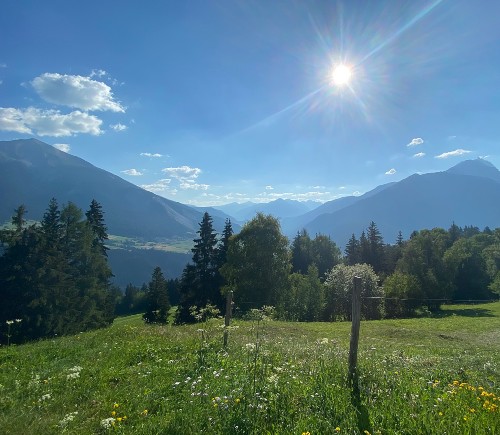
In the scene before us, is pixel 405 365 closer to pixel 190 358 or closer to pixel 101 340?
pixel 190 358

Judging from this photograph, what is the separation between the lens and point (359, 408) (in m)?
6.80

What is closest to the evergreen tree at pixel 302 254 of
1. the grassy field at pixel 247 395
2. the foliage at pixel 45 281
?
the foliage at pixel 45 281

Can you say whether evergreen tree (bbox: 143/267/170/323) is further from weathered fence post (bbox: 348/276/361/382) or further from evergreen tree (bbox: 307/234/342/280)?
weathered fence post (bbox: 348/276/361/382)

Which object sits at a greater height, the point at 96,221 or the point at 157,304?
the point at 96,221

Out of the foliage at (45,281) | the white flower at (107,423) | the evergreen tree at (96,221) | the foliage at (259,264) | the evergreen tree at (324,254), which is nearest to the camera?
the white flower at (107,423)

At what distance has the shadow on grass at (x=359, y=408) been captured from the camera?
6098 mm

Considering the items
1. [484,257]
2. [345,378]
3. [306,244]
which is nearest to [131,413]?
[345,378]

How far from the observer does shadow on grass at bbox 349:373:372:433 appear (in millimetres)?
6098

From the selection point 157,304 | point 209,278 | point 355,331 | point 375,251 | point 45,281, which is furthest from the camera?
point 375,251

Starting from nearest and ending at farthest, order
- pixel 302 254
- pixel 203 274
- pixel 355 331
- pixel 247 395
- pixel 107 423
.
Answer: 1. pixel 107 423
2. pixel 247 395
3. pixel 355 331
4. pixel 203 274
5. pixel 302 254

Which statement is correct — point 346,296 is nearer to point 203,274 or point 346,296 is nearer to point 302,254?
point 203,274

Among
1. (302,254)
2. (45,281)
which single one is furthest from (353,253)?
(45,281)

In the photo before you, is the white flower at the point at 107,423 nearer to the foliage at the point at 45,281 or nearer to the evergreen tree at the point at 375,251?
the foliage at the point at 45,281

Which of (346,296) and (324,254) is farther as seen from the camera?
(324,254)
